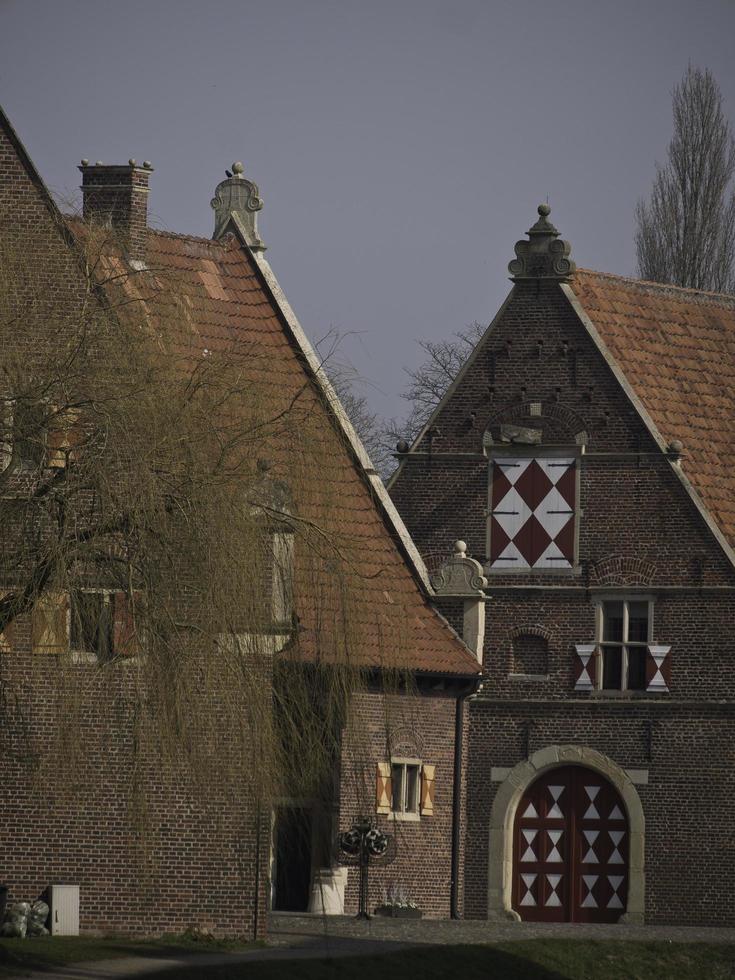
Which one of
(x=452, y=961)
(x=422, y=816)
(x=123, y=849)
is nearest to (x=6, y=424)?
(x=123, y=849)

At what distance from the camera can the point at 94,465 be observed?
833 inches

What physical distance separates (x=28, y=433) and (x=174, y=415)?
1325 millimetres

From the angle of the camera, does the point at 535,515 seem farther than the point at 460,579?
Yes

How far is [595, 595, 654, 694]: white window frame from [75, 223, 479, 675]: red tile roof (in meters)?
2.94

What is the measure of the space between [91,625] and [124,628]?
443 millimetres

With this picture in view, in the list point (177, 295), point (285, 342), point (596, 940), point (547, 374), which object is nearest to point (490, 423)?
point (547, 374)

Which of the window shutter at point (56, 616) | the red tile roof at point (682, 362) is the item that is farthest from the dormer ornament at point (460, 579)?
the window shutter at point (56, 616)

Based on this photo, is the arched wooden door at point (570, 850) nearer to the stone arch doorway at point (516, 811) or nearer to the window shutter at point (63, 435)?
the stone arch doorway at point (516, 811)

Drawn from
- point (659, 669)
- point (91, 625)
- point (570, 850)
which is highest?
point (659, 669)

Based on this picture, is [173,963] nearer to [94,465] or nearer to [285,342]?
[94,465]

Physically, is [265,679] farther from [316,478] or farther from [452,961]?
[452,961]

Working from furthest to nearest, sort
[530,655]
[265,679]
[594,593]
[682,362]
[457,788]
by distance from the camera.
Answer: [682,362]
[530,655]
[594,593]
[457,788]
[265,679]

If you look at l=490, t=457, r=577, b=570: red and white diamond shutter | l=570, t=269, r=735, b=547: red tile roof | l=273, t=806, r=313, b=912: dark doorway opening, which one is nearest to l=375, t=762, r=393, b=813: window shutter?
l=273, t=806, r=313, b=912: dark doorway opening

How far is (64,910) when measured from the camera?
25734 millimetres
